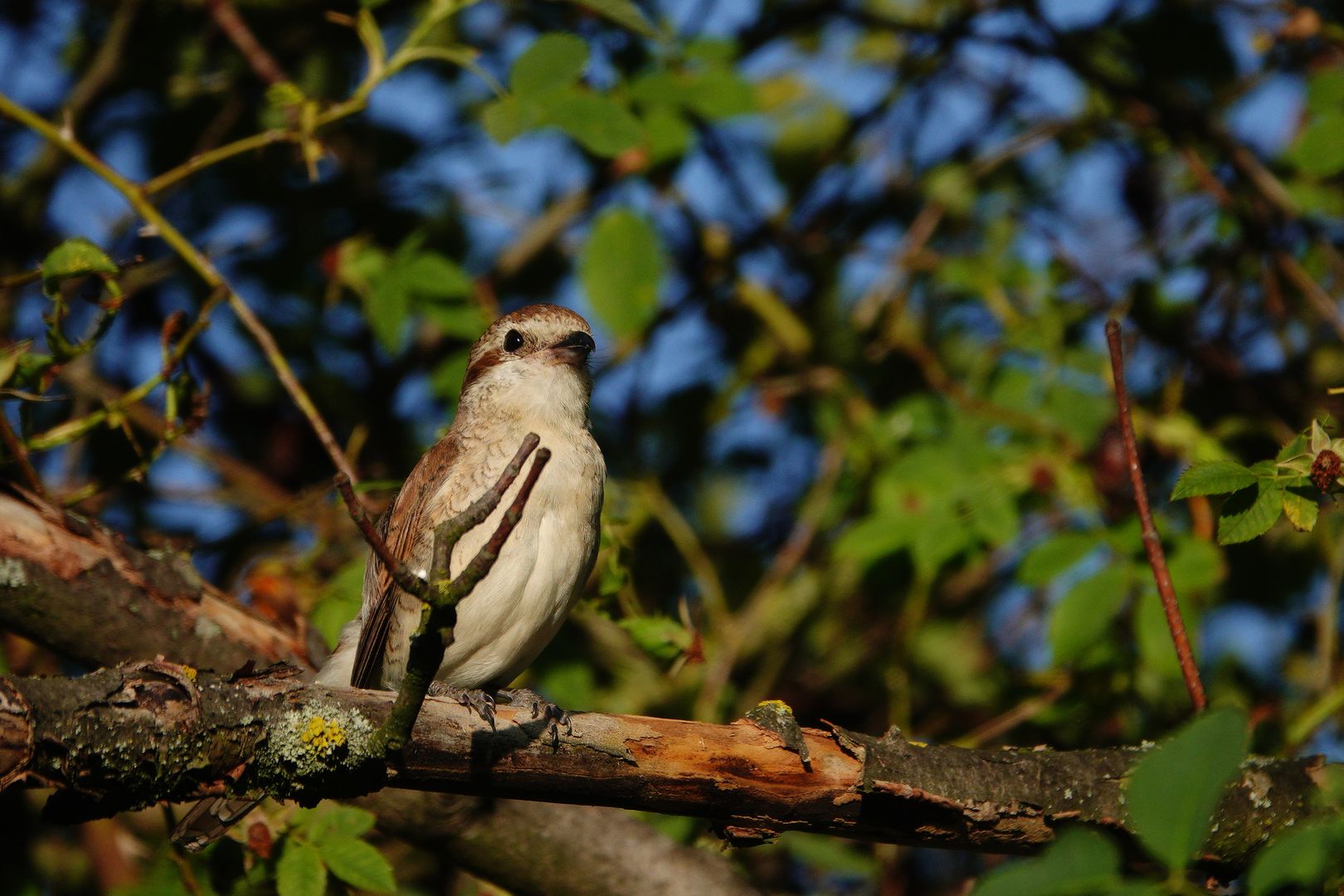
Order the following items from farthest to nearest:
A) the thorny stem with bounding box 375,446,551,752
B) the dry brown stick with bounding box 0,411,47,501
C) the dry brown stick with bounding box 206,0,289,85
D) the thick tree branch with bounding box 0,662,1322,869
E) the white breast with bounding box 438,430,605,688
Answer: the dry brown stick with bounding box 206,0,289,85
the white breast with bounding box 438,430,605,688
the dry brown stick with bounding box 0,411,47,501
the thick tree branch with bounding box 0,662,1322,869
the thorny stem with bounding box 375,446,551,752

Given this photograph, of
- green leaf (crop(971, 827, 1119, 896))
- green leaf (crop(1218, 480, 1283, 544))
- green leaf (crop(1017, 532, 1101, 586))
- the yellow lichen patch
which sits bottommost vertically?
green leaf (crop(971, 827, 1119, 896))

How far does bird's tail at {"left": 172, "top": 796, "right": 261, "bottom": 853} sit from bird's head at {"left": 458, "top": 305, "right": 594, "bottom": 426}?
63.6 inches

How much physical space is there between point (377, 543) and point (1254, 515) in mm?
1814

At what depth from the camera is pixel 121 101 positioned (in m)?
6.13

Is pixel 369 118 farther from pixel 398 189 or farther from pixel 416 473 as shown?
pixel 416 473

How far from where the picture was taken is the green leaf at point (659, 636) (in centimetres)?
393

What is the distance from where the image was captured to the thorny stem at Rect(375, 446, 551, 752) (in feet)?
7.59

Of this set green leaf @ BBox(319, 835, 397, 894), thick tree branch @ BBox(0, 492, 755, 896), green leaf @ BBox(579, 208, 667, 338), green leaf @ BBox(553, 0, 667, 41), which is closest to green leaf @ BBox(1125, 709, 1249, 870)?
green leaf @ BBox(319, 835, 397, 894)

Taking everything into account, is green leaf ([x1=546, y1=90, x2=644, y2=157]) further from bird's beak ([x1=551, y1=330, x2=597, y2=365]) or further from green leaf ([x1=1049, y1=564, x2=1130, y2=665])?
green leaf ([x1=1049, y1=564, x2=1130, y2=665])

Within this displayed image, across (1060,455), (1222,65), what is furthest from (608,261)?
(1222,65)

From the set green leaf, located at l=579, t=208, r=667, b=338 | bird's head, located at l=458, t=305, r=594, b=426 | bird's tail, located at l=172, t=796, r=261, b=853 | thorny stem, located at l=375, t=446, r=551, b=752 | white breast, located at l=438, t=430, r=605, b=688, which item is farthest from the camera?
green leaf, located at l=579, t=208, r=667, b=338

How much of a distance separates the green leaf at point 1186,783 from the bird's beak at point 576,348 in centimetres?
300

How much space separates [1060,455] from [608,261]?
1.84 m

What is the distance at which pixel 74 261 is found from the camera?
11.6 feet
